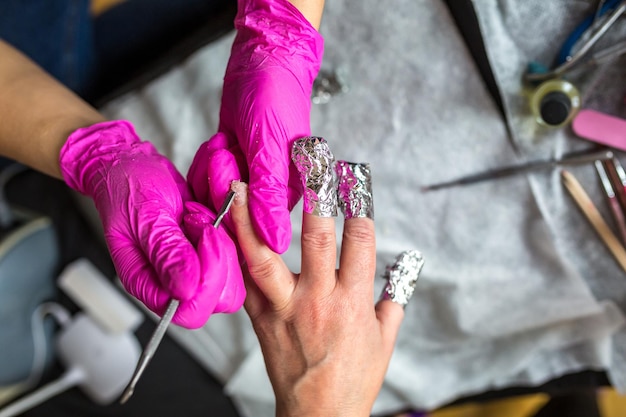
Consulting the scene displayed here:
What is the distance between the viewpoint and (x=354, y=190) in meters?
0.65

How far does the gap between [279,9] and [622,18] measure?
49 centimetres

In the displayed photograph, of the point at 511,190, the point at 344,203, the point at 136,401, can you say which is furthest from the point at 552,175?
the point at 136,401

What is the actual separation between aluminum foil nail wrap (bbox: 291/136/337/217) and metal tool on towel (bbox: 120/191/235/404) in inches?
3.3

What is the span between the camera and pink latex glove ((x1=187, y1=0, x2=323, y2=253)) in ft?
2.01

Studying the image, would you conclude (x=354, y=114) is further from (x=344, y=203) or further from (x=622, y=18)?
(x=622, y=18)

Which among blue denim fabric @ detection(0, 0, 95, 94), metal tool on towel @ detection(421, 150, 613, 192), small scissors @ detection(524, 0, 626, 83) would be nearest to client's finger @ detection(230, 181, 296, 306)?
metal tool on towel @ detection(421, 150, 613, 192)

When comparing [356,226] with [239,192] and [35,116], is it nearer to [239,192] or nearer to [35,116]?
[239,192]

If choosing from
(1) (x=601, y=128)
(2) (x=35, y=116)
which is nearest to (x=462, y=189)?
(1) (x=601, y=128)

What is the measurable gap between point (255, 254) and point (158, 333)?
13cm

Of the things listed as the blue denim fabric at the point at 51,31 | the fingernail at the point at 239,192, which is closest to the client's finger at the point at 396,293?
the fingernail at the point at 239,192

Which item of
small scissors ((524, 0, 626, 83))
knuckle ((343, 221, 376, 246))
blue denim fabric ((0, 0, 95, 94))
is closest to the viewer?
knuckle ((343, 221, 376, 246))

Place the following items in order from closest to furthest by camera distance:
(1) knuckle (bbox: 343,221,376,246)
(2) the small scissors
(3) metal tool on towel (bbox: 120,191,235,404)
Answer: (3) metal tool on towel (bbox: 120,191,235,404)
(1) knuckle (bbox: 343,221,376,246)
(2) the small scissors

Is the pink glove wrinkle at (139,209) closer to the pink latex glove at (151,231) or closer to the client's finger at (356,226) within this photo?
the pink latex glove at (151,231)

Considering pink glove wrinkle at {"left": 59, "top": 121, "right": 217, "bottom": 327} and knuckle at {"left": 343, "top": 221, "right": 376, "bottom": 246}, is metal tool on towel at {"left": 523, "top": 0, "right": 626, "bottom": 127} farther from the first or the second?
pink glove wrinkle at {"left": 59, "top": 121, "right": 217, "bottom": 327}
